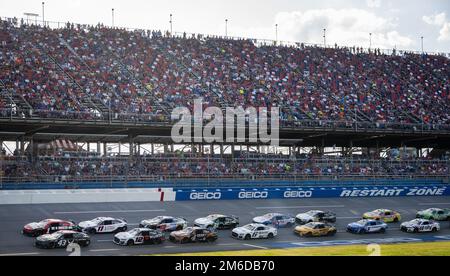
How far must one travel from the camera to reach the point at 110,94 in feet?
163

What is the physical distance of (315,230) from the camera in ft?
113

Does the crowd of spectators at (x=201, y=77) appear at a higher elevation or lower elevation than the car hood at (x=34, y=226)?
higher

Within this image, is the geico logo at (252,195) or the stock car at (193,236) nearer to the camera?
the stock car at (193,236)

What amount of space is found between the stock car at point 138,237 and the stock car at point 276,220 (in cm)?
839

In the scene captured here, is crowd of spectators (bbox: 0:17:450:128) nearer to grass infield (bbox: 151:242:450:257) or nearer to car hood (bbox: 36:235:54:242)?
car hood (bbox: 36:235:54:242)

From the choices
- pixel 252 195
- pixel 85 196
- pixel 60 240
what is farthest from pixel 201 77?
pixel 60 240

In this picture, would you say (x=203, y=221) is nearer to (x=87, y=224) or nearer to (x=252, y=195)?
(x=87, y=224)

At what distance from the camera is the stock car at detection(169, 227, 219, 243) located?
31.0m

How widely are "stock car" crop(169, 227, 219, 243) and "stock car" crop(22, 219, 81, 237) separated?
5.14 metres

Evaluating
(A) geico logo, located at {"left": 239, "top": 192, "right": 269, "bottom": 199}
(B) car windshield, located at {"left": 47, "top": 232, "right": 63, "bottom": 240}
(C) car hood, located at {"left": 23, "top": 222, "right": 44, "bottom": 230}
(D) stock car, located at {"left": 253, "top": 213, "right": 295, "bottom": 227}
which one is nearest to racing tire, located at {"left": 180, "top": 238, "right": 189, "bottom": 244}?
(B) car windshield, located at {"left": 47, "top": 232, "right": 63, "bottom": 240}

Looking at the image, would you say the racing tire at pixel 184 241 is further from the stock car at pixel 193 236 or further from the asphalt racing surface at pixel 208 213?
the asphalt racing surface at pixel 208 213

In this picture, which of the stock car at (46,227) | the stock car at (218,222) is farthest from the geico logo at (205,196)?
the stock car at (46,227)

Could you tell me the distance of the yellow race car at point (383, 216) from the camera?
40.9 m
